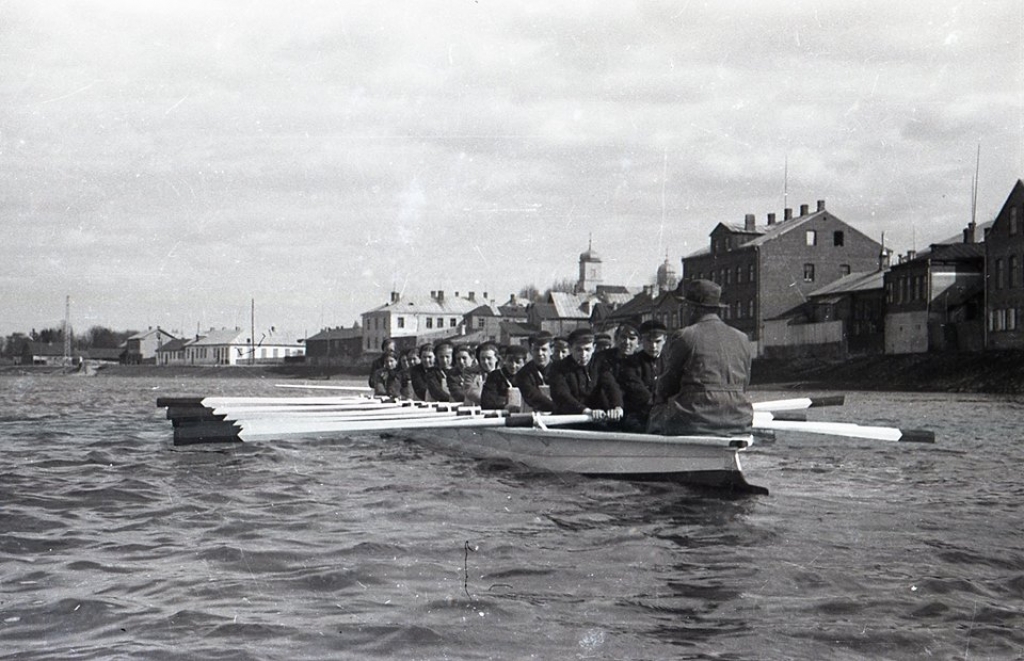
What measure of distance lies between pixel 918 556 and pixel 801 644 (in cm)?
250

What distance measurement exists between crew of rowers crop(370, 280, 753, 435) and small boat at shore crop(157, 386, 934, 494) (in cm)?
24

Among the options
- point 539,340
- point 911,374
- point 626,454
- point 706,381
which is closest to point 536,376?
point 539,340

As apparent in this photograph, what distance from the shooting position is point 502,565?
671 centimetres

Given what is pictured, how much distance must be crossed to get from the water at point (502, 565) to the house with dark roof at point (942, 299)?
108 feet

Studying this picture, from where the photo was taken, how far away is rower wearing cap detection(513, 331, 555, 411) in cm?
1238

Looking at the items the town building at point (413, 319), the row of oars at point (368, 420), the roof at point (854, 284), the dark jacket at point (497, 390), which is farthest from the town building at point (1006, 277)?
the town building at point (413, 319)

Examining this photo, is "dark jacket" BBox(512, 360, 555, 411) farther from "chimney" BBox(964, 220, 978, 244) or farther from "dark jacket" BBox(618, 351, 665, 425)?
"chimney" BBox(964, 220, 978, 244)

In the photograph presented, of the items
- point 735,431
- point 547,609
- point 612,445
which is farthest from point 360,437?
point 547,609

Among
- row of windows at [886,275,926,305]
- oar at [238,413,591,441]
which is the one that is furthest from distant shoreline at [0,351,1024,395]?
oar at [238,413,591,441]

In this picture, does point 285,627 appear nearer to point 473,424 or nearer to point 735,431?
point 735,431

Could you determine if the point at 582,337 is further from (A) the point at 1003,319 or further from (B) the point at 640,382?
(A) the point at 1003,319

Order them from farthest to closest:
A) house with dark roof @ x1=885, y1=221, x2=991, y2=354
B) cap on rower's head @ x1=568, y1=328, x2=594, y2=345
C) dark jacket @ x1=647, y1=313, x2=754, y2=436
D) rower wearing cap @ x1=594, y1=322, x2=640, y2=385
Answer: house with dark roof @ x1=885, y1=221, x2=991, y2=354 → cap on rower's head @ x1=568, y1=328, x2=594, y2=345 → rower wearing cap @ x1=594, y1=322, x2=640, y2=385 → dark jacket @ x1=647, y1=313, x2=754, y2=436

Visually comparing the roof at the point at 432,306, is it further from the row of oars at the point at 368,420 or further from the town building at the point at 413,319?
the row of oars at the point at 368,420

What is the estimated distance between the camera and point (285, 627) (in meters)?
5.20
